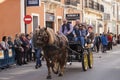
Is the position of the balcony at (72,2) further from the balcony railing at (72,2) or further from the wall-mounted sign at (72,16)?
the wall-mounted sign at (72,16)

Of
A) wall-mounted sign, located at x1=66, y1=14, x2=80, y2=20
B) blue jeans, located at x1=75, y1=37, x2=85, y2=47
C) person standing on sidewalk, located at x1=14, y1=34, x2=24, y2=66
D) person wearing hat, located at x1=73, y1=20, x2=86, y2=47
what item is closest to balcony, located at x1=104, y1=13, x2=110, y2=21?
wall-mounted sign, located at x1=66, y1=14, x2=80, y2=20

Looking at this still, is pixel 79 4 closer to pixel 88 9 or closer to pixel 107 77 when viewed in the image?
pixel 88 9

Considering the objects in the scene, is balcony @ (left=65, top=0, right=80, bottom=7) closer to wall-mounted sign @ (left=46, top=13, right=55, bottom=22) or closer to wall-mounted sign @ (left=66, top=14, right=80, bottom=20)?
wall-mounted sign @ (left=66, top=14, right=80, bottom=20)

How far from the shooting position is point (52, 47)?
48.7 feet

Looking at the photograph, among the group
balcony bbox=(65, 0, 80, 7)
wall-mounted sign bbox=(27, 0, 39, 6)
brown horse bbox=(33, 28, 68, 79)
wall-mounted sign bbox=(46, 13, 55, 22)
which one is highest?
balcony bbox=(65, 0, 80, 7)

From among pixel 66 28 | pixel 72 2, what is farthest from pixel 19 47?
pixel 72 2

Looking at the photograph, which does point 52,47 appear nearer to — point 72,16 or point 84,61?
point 84,61

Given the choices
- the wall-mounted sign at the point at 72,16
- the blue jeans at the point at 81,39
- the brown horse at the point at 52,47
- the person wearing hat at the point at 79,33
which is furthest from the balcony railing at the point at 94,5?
the brown horse at the point at 52,47

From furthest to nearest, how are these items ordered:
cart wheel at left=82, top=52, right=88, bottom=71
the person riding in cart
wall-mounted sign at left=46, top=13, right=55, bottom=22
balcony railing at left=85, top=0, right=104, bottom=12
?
balcony railing at left=85, top=0, right=104, bottom=12 → wall-mounted sign at left=46, top=13, right=55, bottom=22 → cart wheel at left=82, top=52, right=88, bottom=71 → the person riding in cart

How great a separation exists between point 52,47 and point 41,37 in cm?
73

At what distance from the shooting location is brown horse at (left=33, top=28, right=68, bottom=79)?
47.2ft

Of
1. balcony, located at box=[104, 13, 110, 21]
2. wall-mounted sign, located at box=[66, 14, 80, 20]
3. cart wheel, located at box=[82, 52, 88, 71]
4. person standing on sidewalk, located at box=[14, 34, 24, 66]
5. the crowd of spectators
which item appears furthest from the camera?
balcony, located at box=[104, 13, 110, 21]

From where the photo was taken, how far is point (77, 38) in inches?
700

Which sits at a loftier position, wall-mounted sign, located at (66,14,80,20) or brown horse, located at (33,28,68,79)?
wall-mounted sign, located at (66,14,80,20)
